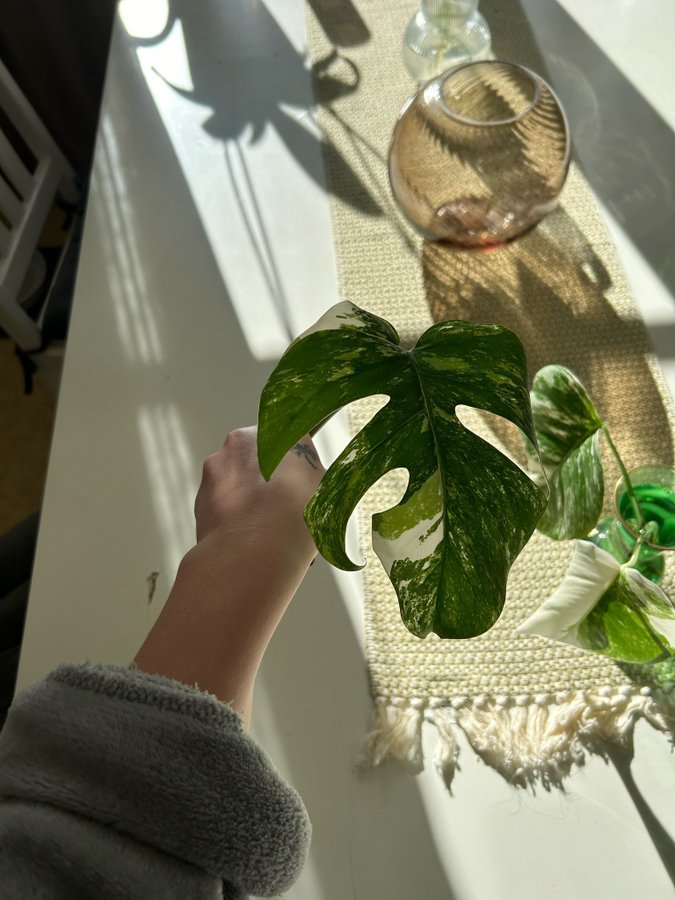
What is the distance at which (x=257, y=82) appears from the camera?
35.0 inches

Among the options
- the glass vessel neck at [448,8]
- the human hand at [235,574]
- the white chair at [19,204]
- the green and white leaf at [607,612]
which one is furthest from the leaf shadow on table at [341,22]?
the green and white leaf at [607,612]

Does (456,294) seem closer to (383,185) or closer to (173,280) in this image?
(383,185)

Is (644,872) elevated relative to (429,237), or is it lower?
lower

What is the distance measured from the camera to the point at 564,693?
1.67 ft

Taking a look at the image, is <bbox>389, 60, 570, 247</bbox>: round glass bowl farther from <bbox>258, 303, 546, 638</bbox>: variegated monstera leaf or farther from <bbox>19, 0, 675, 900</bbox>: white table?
<bbox>258, 303, 546, 638</bbox>: variegated monstera leaf

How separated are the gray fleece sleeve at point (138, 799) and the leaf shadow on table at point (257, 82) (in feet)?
1.89

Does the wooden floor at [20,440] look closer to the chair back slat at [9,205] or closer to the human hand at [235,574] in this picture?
the chair back slat at [9,205]

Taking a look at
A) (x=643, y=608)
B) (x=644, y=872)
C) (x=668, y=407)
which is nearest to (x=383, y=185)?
(x=668, y=407)

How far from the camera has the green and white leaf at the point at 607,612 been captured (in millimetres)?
392

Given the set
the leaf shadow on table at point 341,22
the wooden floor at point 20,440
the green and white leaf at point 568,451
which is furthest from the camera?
the wooden floor at point 20,440

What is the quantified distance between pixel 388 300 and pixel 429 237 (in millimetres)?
73

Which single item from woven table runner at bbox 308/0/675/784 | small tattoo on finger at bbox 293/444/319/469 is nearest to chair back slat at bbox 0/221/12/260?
woven table runner at bbox 308/0/675/784

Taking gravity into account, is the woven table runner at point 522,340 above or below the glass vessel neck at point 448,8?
below

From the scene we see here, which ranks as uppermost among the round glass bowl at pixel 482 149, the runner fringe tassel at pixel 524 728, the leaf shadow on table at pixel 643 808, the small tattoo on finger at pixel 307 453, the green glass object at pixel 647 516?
the round glass bowl at pixel 482 149
